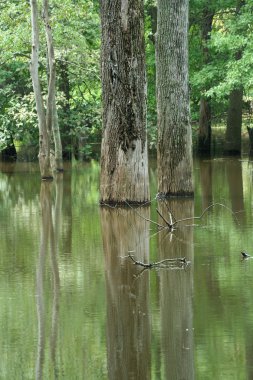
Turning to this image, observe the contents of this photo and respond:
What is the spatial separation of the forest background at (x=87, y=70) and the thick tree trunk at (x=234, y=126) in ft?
0.13

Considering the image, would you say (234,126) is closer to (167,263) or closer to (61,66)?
(61,66)

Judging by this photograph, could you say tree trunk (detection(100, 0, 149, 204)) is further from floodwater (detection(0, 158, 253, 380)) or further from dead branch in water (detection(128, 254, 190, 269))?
dead branch in water (detection(128, 254, 190, 269))

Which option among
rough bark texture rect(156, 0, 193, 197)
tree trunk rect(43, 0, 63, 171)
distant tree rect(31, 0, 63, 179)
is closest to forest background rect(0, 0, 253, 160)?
tree trunk rect(43, 0, 63, 171)

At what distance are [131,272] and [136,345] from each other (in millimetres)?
3065

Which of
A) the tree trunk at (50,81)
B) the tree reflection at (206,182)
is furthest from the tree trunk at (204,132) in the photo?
the tree trunk at (50,81)

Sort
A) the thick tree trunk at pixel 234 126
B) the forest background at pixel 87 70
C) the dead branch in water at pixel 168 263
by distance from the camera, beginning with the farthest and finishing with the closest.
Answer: the thick tree trunk at pixel 234 126 < the forest background at pixel 87 70 < the dead branch in water at pixel 168 263

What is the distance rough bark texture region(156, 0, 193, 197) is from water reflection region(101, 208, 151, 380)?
4623 millimetres

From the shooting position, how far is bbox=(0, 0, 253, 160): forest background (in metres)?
29.3

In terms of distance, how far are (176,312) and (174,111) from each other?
10.9 meters

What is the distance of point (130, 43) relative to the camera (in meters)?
15.4

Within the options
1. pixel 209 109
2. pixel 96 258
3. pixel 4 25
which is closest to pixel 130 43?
pixel 96 258

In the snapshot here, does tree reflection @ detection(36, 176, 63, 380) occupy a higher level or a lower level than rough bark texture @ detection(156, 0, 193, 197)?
Answer: lower

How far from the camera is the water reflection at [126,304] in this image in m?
5.71

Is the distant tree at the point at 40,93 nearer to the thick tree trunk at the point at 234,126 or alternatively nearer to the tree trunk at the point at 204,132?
the thick tree trunk at the point at 234,126
